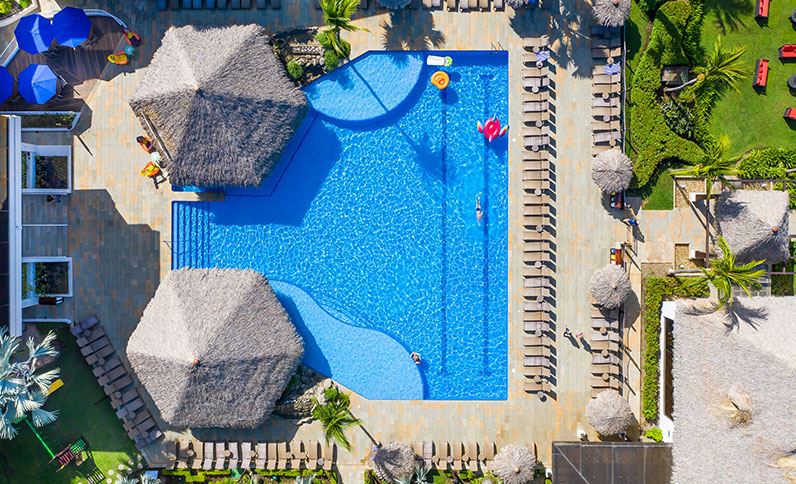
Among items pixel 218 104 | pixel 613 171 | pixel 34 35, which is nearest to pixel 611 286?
pixel 613 171

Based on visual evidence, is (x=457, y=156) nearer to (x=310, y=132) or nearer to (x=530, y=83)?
(x=530, y=83)

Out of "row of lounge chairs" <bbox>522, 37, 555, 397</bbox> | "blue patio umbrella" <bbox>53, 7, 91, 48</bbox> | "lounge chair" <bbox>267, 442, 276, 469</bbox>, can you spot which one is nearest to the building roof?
"row of lounge chairs" <bbox>522, 37, 555, 397</bbox>

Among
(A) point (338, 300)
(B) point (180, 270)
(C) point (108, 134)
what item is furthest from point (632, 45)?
(C) point (108, 134)

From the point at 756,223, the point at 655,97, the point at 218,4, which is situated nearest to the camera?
the point at 756,223

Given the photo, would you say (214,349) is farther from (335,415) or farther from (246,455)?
(335,415)

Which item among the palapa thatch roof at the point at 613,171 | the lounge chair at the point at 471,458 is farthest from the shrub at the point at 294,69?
the lounge chair at the point at 471,458

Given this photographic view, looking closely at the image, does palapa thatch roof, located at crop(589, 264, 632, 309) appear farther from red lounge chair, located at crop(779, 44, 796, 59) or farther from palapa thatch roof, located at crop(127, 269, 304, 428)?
palapa thatch roof, located at crop(127, 269, 304, 428)

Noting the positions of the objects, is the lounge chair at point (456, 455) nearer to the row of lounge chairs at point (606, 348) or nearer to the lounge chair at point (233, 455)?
the row of lounge chairs at point (606, 348)
